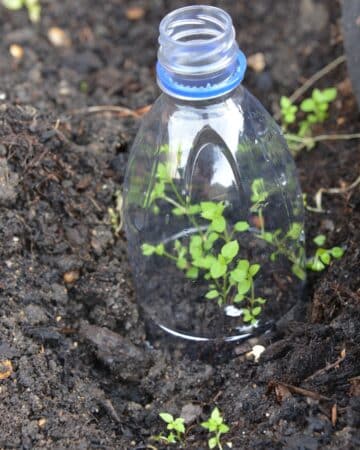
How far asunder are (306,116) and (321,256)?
0.87 m

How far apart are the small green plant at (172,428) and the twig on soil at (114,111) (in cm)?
134

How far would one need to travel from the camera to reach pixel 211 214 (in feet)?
6.98

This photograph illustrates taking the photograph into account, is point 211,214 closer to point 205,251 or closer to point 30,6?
point 205,251

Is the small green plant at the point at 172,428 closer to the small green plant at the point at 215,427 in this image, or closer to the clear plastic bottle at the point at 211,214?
the small green plant at the point at 215,427

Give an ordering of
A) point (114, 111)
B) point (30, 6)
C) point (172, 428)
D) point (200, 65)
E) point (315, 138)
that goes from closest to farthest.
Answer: point (200, 65)
point (172, 428)
point (315, 138)
point (114, 111)
point (30, 6)

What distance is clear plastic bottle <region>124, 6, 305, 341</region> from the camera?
2.18 m

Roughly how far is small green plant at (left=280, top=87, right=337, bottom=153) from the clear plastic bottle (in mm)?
407

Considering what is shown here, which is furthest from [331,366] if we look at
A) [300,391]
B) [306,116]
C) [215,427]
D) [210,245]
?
[306,116]

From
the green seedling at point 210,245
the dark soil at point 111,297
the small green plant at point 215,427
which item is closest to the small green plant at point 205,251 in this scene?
the green seedling at point 210,245

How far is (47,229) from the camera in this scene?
243 centimetres

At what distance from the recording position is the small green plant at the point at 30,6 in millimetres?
3432

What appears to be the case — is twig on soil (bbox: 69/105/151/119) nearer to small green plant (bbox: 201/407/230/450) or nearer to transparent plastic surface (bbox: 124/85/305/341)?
transparent plastic surface (bbox: 124/85/305/341)

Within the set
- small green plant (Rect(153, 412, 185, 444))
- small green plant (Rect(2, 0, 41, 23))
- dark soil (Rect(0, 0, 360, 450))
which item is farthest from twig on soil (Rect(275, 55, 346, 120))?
small green plant (Rect(153, 412, 185, 444))

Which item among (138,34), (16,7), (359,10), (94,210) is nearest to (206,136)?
(94,210)
